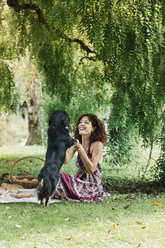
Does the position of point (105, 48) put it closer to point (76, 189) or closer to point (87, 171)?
point (87, 171)

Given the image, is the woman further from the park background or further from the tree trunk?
the tree trunk

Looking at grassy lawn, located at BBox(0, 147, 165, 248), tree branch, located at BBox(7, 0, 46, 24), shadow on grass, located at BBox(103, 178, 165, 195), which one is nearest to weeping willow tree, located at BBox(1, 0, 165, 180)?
tree branch, located at BBox(7, 0, 46, 24)

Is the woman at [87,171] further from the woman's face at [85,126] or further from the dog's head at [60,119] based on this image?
the dog's head at [60,119]

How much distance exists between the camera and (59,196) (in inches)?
186

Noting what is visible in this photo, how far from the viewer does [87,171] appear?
4828 millimetres

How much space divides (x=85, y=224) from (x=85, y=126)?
1.59 m

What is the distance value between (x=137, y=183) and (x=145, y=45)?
365cm

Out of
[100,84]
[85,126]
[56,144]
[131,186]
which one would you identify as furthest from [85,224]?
[100,84]

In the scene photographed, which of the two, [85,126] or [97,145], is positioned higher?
[85,126]

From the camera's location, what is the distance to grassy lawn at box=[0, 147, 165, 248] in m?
3.07

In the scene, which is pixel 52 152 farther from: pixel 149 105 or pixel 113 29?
pixel 149 105

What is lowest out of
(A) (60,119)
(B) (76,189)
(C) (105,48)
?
(B) (76,189)

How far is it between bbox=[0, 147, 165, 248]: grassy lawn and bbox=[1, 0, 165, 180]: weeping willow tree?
131 cm

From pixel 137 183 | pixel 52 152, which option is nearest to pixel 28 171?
pixel 137 183
